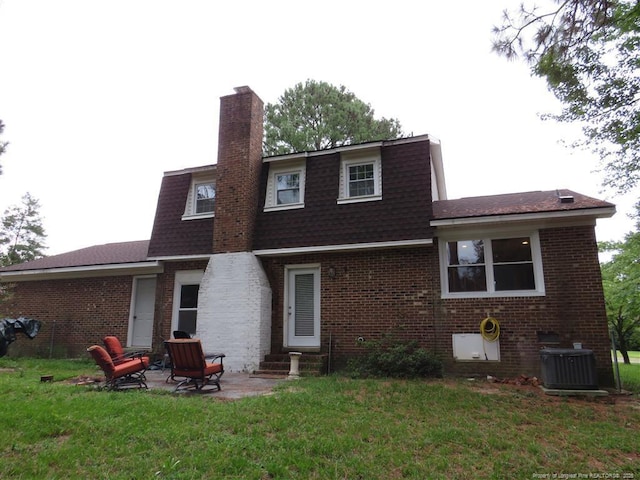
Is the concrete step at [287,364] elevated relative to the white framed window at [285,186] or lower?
lower

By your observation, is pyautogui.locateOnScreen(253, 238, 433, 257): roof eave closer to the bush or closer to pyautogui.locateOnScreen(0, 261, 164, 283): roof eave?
the bush

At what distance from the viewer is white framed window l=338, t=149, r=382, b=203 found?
408 inches

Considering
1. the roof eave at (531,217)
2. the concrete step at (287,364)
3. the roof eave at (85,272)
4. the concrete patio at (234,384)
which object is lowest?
the concrete patio at (234,384)

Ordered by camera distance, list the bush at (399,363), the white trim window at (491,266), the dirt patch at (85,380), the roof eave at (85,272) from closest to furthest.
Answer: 1. the dirt patch at (85,380)
2. the bush at (399,363)
3. the white trim window at (491,266)
4. the roof eave at (85,272)

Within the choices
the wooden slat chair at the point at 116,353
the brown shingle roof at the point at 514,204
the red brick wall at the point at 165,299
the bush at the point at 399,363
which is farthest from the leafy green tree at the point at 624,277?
the wooden slat chair at the point at 116,353

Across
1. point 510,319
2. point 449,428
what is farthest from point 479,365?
point 449,428

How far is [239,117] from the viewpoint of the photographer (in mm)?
11188

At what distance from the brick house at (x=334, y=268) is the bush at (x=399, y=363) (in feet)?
1.41

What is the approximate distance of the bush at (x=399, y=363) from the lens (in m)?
8.26

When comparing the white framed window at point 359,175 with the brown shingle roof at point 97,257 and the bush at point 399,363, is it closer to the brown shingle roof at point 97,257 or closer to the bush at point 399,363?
the bush at point 399,363

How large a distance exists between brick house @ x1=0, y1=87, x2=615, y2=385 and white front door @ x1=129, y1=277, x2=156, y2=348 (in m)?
0.04

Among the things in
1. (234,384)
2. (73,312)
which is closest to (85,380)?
(234,384)

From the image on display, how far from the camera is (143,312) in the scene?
12.0 m

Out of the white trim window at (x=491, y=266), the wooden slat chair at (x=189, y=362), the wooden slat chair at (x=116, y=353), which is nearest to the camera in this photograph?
the wooden slat chair at (x=189, y=362)
